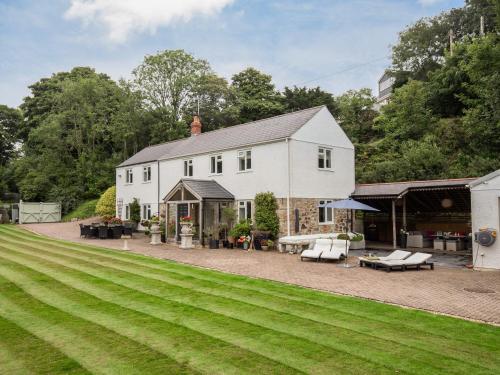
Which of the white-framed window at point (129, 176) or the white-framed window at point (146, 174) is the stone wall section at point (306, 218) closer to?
the white-framed window at point (146, 174)

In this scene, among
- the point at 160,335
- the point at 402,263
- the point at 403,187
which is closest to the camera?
the point at 160,335

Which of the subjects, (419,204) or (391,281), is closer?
(391,281)

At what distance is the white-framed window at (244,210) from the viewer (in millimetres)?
22875

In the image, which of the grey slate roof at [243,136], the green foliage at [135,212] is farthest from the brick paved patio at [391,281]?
the green foliage at [135,212]

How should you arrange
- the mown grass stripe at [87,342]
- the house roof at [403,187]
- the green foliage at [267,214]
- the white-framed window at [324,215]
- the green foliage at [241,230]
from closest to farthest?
1. the mown grass stripe at [87,342]
2. the house roof at [403,187]
3. the green foliage at [267,214]
4. the green foliage at [241,230]
5. the white-framed window at [324,215]

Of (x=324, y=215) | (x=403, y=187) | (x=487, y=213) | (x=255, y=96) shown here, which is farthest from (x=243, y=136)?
(x=255, y=96)

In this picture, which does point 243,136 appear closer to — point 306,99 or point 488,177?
point 488,177

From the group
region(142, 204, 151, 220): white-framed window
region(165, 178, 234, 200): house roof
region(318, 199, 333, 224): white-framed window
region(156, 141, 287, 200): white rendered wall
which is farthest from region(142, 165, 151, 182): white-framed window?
region(318, 199, 333, 224): white-framed window

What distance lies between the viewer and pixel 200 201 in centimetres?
2192

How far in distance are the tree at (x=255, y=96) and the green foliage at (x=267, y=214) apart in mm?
25265

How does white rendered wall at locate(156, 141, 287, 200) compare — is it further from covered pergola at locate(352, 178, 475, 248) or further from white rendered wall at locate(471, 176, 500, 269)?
white rendered wall at locate(471, 176, 500, 269)

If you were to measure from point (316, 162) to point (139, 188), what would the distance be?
16.6 m

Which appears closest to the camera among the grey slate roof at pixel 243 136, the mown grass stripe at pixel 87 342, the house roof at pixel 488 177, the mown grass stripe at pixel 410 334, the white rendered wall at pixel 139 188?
the mown grass stripe at pixel 87 342

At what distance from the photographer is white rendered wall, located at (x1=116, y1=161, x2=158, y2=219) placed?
30.7m
